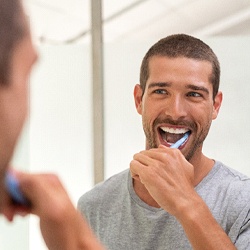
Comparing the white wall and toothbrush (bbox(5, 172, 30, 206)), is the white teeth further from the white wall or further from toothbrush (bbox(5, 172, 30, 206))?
toothbrush (bbox(5, 172, 30, 206))

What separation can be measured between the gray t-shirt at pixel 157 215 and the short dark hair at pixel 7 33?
31.1 inches

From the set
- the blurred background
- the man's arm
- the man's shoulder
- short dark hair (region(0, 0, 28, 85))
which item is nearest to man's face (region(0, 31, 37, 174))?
short dark hair (region(0, 0, 28, 85))

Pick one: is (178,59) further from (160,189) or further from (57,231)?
(57,231)

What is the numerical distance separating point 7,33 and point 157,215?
2.85ft

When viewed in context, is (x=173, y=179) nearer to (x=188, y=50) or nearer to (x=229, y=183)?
(x=229, y=183)

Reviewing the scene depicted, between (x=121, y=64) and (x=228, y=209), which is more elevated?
(x=121, y=64)

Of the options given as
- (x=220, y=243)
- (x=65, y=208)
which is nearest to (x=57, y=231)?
(x=65, y=208)

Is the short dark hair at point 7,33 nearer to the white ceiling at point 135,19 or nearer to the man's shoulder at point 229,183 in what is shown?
the man's shoulder at point 229,183

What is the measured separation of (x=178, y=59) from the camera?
1.12 meters

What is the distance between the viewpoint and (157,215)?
41.3 inches

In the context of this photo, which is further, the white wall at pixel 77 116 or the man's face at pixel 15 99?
the white wall at pixel 77 116

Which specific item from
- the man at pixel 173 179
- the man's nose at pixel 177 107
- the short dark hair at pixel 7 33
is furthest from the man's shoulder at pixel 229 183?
the short dark hair at pixel 7 33

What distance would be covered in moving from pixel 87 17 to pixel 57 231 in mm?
1568

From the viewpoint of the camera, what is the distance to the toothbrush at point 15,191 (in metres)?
0.28
